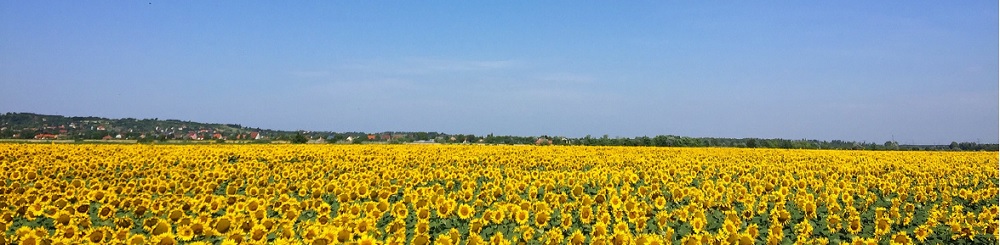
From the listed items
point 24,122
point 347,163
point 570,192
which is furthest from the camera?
point 24,122

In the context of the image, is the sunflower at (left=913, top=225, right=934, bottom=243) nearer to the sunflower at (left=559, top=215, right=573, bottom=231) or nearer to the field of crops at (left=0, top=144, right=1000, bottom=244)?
the field of crops at (left=0, top=144, right=1000, bottom=244)

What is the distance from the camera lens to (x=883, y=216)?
464 inches

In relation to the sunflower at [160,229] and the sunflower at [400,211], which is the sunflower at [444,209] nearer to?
the sunflower at [400,211]

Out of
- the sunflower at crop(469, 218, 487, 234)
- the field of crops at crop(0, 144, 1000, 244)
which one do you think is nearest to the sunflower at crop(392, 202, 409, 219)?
the field of crops at crop(0, 144, 1000, 244)

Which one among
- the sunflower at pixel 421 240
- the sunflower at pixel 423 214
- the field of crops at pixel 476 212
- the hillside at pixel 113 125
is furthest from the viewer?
the hillside at pixel 113 125

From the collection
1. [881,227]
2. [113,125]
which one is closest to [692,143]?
[881,227]

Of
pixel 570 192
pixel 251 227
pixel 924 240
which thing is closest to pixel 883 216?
pixel 924 240

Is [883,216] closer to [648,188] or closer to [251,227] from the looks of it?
[648,188]

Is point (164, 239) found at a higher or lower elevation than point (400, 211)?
lower

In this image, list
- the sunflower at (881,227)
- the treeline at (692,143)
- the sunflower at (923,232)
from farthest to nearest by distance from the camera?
the treeline at (692,143), the sunflower at (881,227), the sunflower at (923,232)

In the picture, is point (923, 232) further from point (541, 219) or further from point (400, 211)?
point (400, 211)

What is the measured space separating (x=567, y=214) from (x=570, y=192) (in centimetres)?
321

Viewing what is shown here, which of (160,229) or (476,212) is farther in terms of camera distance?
(476,212)

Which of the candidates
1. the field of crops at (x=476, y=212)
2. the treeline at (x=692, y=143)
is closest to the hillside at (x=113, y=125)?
the treeline at (x=692, y=143)
